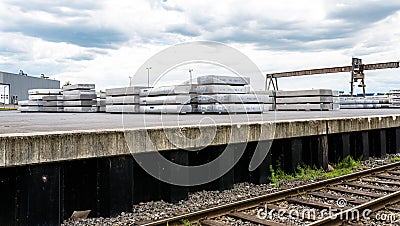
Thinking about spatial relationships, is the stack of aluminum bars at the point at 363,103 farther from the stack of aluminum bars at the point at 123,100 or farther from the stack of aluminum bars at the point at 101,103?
the stack of aluminum bars at the point at 123,100

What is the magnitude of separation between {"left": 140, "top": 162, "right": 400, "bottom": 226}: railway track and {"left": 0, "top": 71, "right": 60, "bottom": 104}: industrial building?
5062 centimetres

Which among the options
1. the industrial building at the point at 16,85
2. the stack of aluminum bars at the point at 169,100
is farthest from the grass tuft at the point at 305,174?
the industrial building at the point at 16,85

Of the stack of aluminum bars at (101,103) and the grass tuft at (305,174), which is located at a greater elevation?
the stack of aluminum bars at (101,103)

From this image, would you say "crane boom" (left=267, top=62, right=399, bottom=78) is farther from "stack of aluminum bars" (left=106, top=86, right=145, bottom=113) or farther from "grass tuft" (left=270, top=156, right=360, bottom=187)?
"grass tuft" (left=270, top=156, right=360, bottom=187)

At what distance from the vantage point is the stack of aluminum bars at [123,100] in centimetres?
1631

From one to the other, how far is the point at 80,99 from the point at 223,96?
407 inches

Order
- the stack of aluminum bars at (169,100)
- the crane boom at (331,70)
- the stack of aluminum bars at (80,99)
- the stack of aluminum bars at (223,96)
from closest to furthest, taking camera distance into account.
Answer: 1. the stack of aluminum bars at (223,96)
2. the stack of aluminum bars at (169,100)
3. the stack of aluminum bars at (80,99)
4. the crane boom at (331,70)

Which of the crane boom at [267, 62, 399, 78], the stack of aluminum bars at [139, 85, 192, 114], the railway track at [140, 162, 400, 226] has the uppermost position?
the crane boom at [267, 62, 399, 78]

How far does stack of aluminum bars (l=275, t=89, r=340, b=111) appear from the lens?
2030 cm

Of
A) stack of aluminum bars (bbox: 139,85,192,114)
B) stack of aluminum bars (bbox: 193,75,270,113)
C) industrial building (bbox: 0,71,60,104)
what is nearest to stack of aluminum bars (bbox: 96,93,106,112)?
stack of aluminum bars (bbox: 139,85,192,114)

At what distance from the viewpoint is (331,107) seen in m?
20.6

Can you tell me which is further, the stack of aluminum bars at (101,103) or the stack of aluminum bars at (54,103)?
the stack of aluminum bars at (54,103)

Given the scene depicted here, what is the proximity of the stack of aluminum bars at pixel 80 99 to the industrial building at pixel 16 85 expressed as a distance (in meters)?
33.7

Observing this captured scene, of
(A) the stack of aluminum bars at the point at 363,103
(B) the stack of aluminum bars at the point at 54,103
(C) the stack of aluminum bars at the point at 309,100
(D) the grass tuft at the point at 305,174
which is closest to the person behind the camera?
(D) the grass tuft at the point at 305,174
